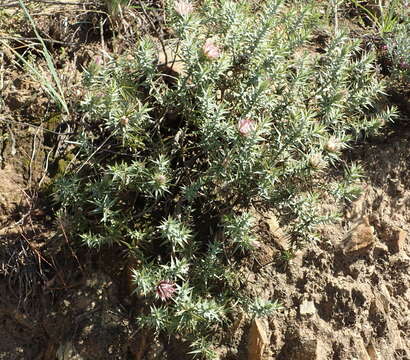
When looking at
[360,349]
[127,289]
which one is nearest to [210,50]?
[127,289]

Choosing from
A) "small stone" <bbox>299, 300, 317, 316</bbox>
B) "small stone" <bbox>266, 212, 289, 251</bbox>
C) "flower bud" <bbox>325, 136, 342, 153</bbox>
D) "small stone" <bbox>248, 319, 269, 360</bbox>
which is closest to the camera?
"flower bud" <bbox>325, 136, 342, 153</bbox>

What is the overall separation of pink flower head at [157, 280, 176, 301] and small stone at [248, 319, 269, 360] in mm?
577

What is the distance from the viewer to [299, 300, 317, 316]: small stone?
3.04m

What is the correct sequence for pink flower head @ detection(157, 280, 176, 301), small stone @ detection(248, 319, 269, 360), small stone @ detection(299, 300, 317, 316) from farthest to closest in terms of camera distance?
small stone @ detection(299, 300, 317, 316) < small stone @ detection(248, 319, 269, 360) < pink flower head @ detection(157, 280, 176, 301)

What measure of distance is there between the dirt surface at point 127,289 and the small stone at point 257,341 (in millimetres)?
39

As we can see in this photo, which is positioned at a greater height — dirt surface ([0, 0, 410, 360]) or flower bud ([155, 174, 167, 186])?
flower bud ([155, 174, 167, 186])

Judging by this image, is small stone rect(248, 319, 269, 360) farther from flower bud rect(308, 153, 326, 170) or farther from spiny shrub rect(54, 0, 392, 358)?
flower bud rect(308, 153, 326, 170)

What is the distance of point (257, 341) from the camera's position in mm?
2906

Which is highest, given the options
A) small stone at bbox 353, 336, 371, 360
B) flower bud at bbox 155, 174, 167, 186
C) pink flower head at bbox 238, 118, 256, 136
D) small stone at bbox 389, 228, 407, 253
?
pink flower head at bbox 238, 118, 256, 136

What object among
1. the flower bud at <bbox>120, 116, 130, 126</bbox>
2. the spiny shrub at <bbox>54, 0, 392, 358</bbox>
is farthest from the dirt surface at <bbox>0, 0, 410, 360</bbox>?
the flower bud at <bbox>120, 116, 130, 126</bbox>

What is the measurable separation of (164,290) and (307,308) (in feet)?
2.97

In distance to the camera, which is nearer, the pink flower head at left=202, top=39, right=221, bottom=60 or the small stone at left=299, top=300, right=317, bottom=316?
the pink flower head at left=202, top=39, right=221, bottom=60

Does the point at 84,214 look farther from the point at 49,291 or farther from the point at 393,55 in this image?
the point at 393,55

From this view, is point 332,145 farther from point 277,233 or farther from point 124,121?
point 124,121
